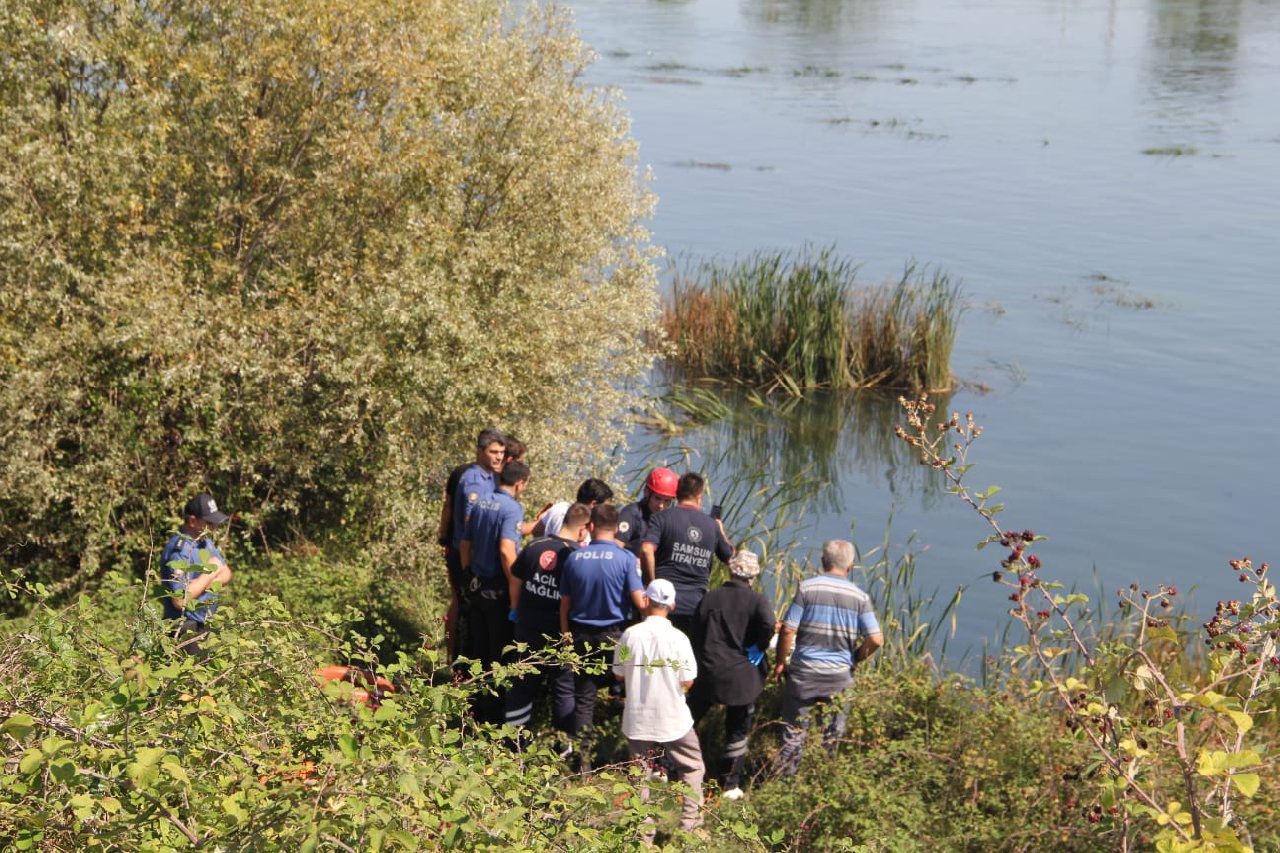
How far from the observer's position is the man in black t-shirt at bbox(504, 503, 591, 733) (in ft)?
26.8

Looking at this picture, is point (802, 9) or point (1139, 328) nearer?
point (1139, 328)

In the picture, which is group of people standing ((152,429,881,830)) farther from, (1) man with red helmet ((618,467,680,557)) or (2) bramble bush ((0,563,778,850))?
(2) bramble bush ((0,563,778,850))

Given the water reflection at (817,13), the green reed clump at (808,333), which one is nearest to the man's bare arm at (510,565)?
the green reed clump at (808,333)

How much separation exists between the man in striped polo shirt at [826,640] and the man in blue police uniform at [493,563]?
179 cm

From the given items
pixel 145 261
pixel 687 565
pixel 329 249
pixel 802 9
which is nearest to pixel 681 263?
pixel 329 249

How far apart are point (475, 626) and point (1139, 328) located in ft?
64.4

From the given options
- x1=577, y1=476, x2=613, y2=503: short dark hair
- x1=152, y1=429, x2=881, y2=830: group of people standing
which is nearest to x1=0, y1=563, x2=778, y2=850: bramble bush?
x1=152, y1=429, x2=881, y2=830: group of people standing

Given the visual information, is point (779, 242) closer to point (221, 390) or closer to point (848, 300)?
point (848, 300)

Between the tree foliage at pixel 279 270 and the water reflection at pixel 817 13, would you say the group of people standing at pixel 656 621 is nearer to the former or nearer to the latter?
the tree foliage at pixel 279 270

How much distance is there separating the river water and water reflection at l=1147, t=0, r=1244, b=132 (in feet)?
0.64

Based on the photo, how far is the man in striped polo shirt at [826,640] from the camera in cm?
807

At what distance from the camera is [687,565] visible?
8.80 meters

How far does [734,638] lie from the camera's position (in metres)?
8.05

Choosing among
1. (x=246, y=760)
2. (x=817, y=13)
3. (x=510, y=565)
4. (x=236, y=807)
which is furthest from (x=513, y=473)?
(x=817, y=13)
